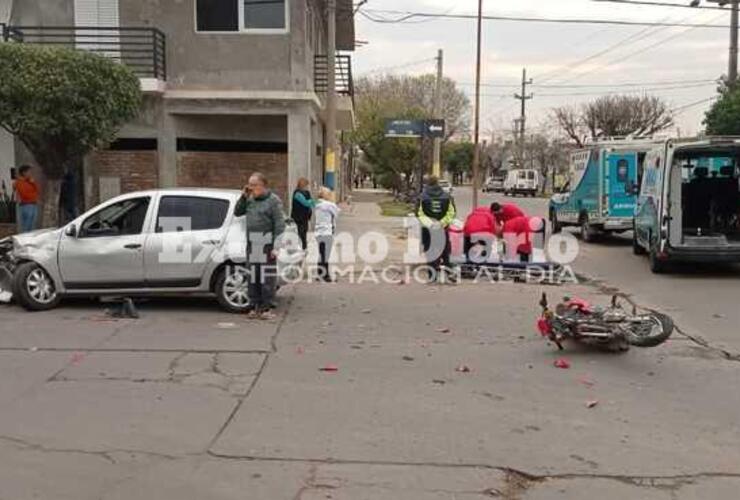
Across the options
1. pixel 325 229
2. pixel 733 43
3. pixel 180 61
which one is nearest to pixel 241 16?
pixel 180 61

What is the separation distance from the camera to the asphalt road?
33.4 ft

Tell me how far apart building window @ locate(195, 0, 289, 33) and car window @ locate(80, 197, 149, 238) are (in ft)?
31.2

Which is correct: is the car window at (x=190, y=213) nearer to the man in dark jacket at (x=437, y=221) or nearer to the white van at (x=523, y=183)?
the man in dark jacket at (x=437, y=221)

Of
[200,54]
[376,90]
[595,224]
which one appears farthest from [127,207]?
[376,90]

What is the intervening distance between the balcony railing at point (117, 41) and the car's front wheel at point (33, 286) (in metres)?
9.04

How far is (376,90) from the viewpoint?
7475 cm

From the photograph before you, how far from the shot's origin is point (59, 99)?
14.5 metres

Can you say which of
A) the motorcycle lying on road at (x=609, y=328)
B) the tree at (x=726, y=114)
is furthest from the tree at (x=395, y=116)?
the motorcycle lying on road at (x=609, y=328)

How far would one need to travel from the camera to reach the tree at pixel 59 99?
14.4 meters

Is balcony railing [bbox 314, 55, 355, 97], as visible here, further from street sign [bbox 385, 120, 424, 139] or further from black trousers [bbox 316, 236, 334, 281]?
black trousers [bbox 316, 236, 334, 281]

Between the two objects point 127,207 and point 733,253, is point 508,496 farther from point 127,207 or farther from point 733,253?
point 733,253

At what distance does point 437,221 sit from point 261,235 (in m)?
5.05

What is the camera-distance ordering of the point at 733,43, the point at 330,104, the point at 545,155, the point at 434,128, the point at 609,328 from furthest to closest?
the point at 545,155, the point at 733,43, the point at 434,128, the point at 330,104, the point at 609,328

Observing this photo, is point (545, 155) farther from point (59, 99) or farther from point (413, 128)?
point (59, 99)
